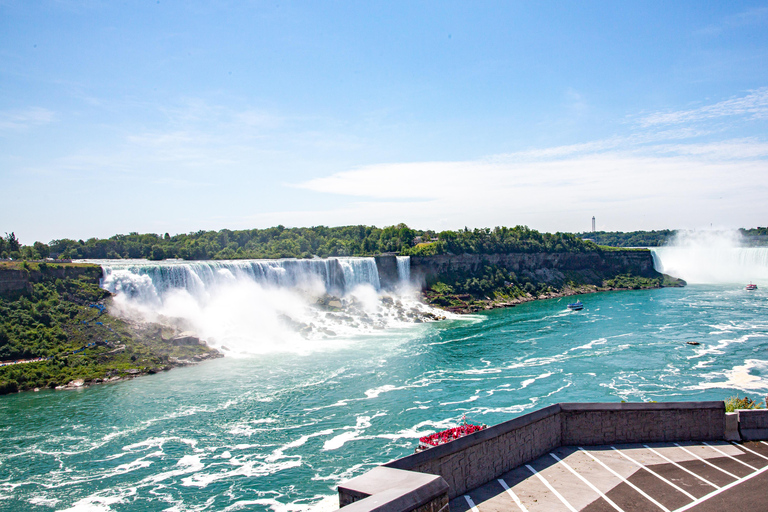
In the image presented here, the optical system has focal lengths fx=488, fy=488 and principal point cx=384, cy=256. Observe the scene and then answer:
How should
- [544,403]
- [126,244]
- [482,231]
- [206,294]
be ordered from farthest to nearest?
[482,231]
[126,244]
[206,294]
[544,403]

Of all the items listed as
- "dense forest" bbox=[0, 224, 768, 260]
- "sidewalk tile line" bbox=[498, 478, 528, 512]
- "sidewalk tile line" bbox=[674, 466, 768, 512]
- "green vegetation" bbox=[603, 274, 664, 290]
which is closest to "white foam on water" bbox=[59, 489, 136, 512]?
"sidewalk tile line" bbox=[498, 478, 528, 512]

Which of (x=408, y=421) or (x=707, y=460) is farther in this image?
(x=408, y=421)

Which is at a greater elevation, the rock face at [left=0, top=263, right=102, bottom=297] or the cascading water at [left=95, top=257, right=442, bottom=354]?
the rock face at [left=0, top=263, right=102, bottom=297]

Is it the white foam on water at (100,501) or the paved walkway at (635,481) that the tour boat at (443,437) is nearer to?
the paved walkway at (635,481)

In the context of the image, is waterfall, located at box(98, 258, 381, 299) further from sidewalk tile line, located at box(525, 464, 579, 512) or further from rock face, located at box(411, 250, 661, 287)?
sidewalk tile line, located at box(525, 464, 579, 512)

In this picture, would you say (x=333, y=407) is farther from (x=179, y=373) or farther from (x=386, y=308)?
(x=386, y=308)

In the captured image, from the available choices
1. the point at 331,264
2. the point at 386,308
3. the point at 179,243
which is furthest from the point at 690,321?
the point at 179,243
